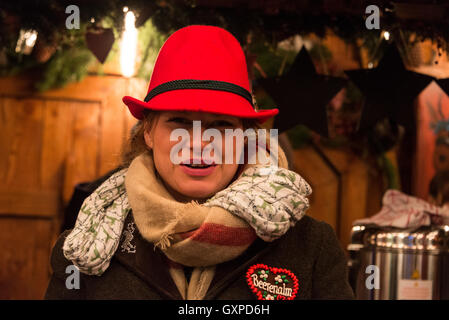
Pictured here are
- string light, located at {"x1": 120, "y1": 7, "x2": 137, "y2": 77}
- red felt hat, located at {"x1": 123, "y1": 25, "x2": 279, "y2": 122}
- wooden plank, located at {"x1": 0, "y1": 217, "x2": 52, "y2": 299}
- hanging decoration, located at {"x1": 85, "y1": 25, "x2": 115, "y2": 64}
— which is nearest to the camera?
red felt hat, located at {"x1": 123, "y1": 25, "x2": 279, "y2": 122}

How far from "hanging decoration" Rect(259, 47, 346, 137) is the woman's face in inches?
27.8

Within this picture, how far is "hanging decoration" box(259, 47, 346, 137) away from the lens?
1882mm

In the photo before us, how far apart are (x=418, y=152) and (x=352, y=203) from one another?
1.32 ft

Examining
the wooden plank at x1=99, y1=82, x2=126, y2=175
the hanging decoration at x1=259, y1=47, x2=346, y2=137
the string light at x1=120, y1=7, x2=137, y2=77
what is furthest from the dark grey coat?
the wooden plank at x1=99, y1=82, x2=126, y2=175

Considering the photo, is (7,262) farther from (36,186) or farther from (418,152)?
(418,152)

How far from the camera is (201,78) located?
1164 millimetres

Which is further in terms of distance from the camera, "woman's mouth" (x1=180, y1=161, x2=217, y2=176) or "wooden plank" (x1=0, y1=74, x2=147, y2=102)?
"wooden plank" (x1=0, y1=74, x2=147, y2=102)

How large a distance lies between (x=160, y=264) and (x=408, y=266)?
3.55 feet

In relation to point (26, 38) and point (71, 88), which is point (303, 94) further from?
point (71, 88)

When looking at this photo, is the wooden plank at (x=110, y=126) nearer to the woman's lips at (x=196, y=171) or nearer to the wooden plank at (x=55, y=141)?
the wooden plank at (x=55, y=141)

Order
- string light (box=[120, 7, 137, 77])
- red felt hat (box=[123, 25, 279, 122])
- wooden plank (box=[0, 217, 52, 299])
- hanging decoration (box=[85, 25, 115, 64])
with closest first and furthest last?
red felt hat (box=[123, 25, 279, 122])
hanging decoration (box=[85, 25, 115, 64])
string light (box=[120, 7, 137, 77])
wooden plank (box=[0, 217, 52, 299])

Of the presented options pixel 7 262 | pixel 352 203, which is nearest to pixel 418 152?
pixel 352 203

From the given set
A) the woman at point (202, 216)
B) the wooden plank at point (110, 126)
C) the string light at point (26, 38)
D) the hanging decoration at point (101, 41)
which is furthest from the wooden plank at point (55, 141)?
the woman at point (202, 216)

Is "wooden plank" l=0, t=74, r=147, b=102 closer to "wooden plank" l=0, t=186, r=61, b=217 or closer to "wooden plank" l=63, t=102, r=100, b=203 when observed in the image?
"wooden plank" l=63, t=102, r=100, b=203
